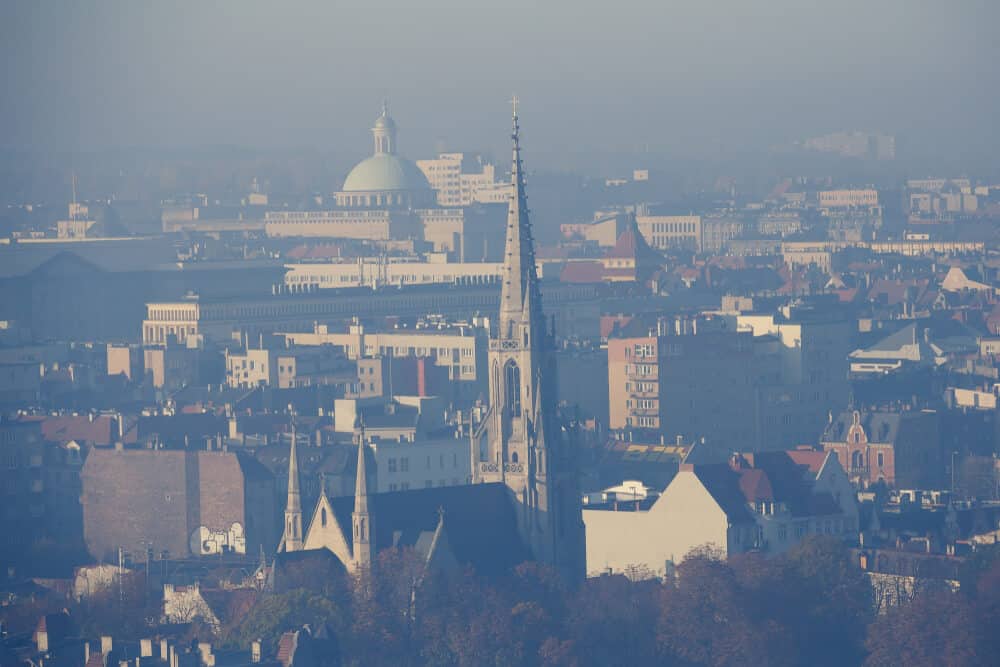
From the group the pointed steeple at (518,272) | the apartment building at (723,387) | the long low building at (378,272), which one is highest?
the long low building at (378,272)

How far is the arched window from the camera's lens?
74562mm

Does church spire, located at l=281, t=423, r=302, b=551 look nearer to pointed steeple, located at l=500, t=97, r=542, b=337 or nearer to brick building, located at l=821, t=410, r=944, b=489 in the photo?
pointed steeple, located at l=500, t=97, r=542, b=337

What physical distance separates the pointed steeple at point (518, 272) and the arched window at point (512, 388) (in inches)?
29.9

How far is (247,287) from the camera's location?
166 meters

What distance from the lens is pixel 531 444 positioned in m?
74.1

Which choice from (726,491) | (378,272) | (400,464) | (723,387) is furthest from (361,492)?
(378,272)

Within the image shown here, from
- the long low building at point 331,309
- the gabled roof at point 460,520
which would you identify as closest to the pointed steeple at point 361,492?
the gabled roof at point 460,520

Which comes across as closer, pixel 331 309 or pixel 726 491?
pixel 726 491

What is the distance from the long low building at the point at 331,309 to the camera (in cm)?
14000

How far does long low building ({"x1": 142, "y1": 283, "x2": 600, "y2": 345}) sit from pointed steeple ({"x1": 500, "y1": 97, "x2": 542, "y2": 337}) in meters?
59.4

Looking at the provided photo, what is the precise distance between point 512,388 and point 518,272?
2708 millimetres

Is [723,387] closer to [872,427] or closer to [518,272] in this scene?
[872,427]

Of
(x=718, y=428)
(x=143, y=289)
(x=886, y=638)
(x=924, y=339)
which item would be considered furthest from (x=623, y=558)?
(x=143, y=289)

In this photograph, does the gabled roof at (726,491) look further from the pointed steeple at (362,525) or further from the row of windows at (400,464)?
the row of windows at (400,464)
